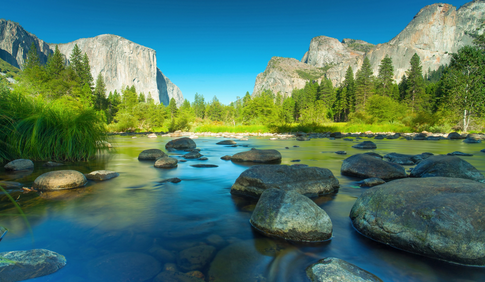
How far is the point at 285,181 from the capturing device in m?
4.64

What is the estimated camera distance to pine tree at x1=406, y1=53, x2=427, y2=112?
60.8 m

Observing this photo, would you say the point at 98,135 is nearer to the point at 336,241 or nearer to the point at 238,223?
the point at 238,223

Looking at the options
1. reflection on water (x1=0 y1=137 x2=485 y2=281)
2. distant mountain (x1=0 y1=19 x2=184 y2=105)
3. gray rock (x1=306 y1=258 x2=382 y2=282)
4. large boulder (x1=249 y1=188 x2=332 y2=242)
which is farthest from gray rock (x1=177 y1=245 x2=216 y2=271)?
distant mountain (x1=0 y1=19 x2=184 y2=105)

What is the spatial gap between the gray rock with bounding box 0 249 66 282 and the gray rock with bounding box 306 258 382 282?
253 cm

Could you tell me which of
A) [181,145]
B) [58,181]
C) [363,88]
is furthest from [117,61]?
[58,181]

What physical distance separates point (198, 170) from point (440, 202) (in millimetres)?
6030

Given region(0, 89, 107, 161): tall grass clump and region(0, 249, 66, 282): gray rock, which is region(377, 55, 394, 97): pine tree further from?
region(0, 249, 66, 282): gray rock

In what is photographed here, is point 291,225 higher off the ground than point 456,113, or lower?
lower

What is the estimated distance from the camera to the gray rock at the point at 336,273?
208cm

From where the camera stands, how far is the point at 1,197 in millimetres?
4234

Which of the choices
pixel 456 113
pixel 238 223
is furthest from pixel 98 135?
pixel 456 113

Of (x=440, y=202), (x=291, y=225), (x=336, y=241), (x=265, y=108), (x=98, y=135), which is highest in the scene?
(x=265, y=108)

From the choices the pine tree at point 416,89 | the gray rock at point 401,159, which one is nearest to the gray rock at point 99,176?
the gray rock at point 401,159

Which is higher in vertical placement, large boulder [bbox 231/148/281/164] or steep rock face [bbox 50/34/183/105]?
steep rock face [bbox 50/34/183/105]
